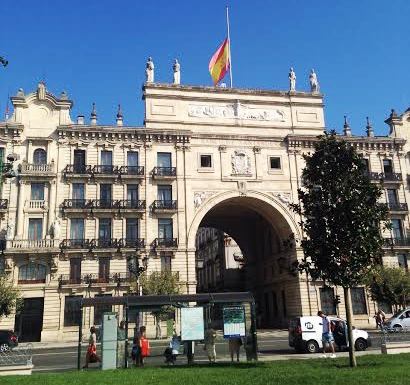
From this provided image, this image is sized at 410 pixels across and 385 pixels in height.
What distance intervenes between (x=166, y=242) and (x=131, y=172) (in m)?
7.22

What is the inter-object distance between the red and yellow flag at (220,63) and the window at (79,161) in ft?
48.2

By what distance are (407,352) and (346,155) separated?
323 inches

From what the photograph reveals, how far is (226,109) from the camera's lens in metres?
48.1

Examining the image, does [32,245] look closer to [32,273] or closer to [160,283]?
[32,273]

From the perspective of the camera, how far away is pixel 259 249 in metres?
55.8

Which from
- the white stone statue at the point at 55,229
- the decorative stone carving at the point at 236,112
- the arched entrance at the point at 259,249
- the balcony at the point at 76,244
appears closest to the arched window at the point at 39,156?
the white stone statue at the point at 55,229

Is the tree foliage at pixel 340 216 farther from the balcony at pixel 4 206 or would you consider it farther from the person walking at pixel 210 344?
the balcony at pixel 4 206

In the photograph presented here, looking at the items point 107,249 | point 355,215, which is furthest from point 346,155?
point 107,249

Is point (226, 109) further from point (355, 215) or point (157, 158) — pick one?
point (355, 215)

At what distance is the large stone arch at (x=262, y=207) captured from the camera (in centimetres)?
4472

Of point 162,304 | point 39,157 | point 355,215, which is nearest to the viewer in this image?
point 355,215

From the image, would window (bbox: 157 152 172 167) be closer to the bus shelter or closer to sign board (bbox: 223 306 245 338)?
the bus shelter

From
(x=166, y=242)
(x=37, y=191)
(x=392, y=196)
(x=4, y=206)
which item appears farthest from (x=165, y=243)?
(x=392, y=196)

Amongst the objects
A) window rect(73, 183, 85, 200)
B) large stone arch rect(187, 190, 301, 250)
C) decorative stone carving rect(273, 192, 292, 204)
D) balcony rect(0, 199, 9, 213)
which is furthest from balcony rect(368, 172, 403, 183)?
balcony rect(0, 199, 9, 213)
